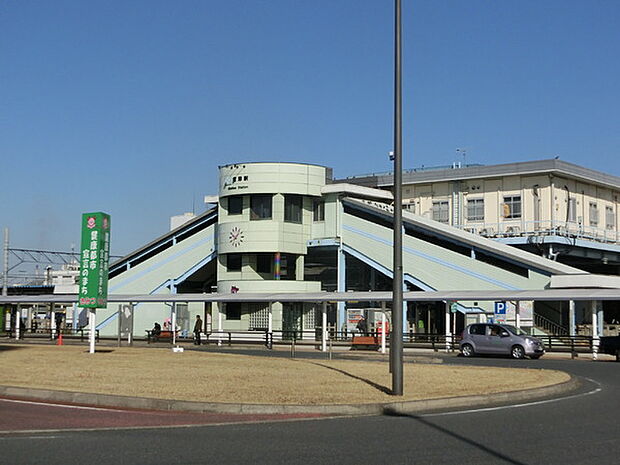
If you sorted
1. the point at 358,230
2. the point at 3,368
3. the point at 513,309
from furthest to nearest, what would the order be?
1. the point at 358,230
2. the point at 513,309
3. the point at 3,368

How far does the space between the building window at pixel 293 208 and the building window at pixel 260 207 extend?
1.14 metres

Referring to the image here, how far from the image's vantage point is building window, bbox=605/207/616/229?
200ft

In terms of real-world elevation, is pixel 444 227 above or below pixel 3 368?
above

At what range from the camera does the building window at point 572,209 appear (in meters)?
56.7

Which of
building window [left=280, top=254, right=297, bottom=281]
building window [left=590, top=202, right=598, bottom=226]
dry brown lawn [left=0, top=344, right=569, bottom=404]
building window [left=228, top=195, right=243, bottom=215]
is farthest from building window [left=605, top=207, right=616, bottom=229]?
dry brown lawn [left=0, top=344, right=569, bottom=404]

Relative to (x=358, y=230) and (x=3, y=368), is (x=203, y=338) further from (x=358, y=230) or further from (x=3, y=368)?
(x=3, y=368)

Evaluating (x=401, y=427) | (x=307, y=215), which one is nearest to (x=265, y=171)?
(x=307, y=215)

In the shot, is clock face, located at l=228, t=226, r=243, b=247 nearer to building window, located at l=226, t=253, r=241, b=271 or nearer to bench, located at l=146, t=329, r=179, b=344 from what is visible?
building window, located at l=226, t=253, r=241, b=271

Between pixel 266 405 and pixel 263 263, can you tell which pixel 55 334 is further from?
pixel 266 405

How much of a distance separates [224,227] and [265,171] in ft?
16.6

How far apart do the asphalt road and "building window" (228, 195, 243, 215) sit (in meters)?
43.6

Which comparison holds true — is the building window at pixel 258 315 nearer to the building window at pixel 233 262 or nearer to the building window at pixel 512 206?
the building window at pixel 233 262

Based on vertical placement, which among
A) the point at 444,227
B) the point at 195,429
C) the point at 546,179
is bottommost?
the point at 195,429

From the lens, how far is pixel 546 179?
181 ft
